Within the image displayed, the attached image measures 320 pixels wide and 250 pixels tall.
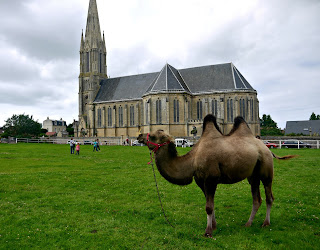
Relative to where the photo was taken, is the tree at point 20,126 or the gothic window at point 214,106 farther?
the tree at point 20,126

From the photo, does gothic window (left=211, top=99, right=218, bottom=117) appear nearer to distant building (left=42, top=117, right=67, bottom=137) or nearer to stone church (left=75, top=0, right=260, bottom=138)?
stone church (left=75, top=0, right=260, bottom=138)

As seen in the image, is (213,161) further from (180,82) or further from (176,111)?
(180,82)

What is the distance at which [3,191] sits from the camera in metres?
10.2

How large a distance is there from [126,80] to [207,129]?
209ft

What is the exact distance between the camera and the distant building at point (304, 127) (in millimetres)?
72812

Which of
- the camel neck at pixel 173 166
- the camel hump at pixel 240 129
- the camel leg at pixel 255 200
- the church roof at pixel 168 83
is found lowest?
the camel leg at pixel 255 200

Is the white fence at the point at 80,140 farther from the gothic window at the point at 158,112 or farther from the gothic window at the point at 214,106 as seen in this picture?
the gothic window at the point at 214,106

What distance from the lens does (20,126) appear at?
76938mm

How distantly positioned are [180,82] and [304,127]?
4414 centimetres

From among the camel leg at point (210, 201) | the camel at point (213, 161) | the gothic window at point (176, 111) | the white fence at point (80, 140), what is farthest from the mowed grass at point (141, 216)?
the gothic window at point (176, 111)

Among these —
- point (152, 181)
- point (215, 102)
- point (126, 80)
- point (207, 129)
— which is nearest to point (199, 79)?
point (215, 102)

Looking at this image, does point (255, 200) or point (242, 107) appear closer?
point (255, 200)

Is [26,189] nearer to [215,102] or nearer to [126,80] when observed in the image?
[215,102]

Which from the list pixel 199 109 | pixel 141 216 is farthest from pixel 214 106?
pixel 141 216
